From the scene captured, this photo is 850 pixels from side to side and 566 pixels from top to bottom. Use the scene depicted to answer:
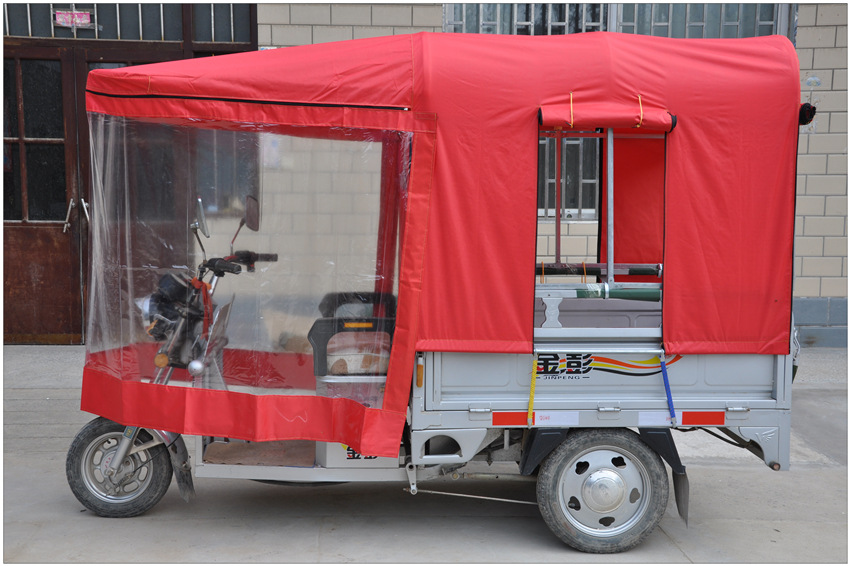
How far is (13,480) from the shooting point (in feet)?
17.2

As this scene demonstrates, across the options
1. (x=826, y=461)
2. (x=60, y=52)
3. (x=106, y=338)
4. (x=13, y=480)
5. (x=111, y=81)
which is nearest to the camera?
(x=111, y=81)

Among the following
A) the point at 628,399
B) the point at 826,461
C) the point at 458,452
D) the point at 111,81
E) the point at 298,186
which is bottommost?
the point at 826,461

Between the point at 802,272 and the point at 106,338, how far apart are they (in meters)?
7.99

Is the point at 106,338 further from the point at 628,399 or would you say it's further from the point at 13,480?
the point at 628,399

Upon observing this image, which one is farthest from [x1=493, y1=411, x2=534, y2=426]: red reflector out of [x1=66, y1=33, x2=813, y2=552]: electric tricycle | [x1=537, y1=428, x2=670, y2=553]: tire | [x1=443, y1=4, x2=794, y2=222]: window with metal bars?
[x1=443, y1=4, x2=794, y2=222]: window with metal bars

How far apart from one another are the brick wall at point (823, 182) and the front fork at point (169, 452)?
24.1 ft

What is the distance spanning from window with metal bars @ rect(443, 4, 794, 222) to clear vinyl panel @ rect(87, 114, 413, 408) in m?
5.28

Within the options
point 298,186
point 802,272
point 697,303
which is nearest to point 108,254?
point 298,186

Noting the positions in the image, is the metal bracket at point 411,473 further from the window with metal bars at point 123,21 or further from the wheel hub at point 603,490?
the window with metal bars at point 123,21

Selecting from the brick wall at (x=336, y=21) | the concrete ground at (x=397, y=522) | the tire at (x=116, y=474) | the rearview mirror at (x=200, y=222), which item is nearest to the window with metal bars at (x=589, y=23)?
the brick wall at (x=336, y=21)

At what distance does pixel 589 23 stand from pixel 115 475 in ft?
24.0

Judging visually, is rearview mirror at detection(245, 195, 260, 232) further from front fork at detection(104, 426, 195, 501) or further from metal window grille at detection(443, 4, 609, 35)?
metal window grille at detection(443, 4, 609, 35)

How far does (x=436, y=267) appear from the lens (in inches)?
153

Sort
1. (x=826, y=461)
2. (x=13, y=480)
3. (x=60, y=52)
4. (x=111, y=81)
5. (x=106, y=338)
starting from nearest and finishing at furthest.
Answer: (x=111, y=81) → (x=106, y=338) → (x=13, y=480) → (x=826, y=461) → (x=60, y=52)
